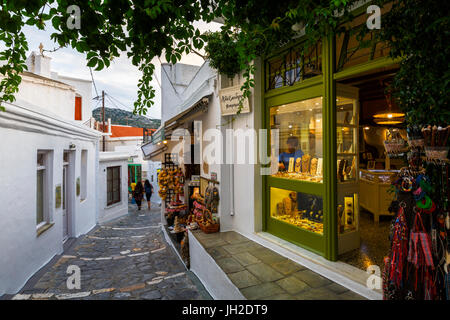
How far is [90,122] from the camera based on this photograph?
14844 mm

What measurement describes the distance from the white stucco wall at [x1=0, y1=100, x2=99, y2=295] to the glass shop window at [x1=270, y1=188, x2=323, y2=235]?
509cm

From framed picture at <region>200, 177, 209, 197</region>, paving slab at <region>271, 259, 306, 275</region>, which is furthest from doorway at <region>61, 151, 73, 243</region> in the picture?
paving slab at <region>271, 259, 306, 275</region>

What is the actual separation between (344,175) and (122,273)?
5235mm

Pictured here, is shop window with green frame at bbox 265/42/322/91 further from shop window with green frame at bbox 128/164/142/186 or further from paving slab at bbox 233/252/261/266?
shop window with green frame at bbox 128/164/142/186

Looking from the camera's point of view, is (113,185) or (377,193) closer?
(377,193)

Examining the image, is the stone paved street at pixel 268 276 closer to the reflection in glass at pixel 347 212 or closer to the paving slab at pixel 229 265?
the paving slab at pixel 229 265

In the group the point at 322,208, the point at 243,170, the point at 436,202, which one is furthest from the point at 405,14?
the point at 243,170

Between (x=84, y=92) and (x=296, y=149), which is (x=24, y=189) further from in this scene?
(x=84, y=92)

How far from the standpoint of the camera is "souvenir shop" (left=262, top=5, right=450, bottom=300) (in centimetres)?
212

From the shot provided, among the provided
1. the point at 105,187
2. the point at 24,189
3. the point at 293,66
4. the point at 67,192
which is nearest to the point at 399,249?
the point at 293,66

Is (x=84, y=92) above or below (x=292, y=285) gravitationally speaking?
above

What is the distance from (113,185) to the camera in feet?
46.6
